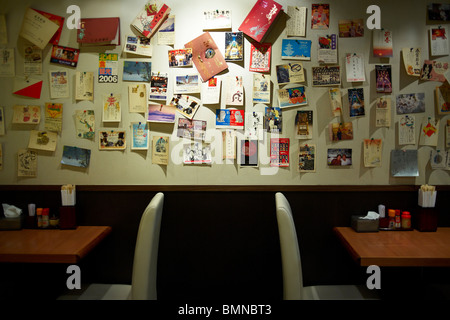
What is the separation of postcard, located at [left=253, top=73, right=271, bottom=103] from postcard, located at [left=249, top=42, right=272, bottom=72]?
0.16ft

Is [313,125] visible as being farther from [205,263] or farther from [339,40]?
[205,263]

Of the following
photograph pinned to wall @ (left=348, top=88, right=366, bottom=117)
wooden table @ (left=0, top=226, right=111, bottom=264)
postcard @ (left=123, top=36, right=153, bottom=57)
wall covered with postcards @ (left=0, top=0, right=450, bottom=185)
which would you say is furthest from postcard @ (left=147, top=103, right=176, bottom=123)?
photograph pinned to wall @ (left=348, top=88, right=366, bottom=117)

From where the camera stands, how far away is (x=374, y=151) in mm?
2135

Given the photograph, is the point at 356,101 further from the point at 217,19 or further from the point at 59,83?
the point at 59,83

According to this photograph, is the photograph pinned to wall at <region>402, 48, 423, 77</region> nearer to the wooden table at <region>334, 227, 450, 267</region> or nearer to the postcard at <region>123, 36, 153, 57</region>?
the wooden table at <region>334, 227, 450, 267</region>

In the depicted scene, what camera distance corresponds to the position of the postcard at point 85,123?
2.17 metres

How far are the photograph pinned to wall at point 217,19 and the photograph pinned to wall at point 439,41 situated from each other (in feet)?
4.56

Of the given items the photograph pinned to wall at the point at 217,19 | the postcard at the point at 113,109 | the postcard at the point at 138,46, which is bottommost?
the postcard at the point at 113,109

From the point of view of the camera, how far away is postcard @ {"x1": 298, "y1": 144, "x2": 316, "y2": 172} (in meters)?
2.15

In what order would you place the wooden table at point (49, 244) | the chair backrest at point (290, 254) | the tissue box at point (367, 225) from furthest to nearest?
the tissue box at point (367, 225) → the wooden table at point (49, 244) → the chair backrest at point (290, 254)

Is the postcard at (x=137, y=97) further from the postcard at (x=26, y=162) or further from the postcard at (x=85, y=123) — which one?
the postcard at (x=26, y=162)

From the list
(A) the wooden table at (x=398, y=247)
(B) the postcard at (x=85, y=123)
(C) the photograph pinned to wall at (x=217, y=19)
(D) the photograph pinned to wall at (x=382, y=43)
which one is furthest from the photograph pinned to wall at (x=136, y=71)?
(A) the wooden table at (x=398, y=247)
